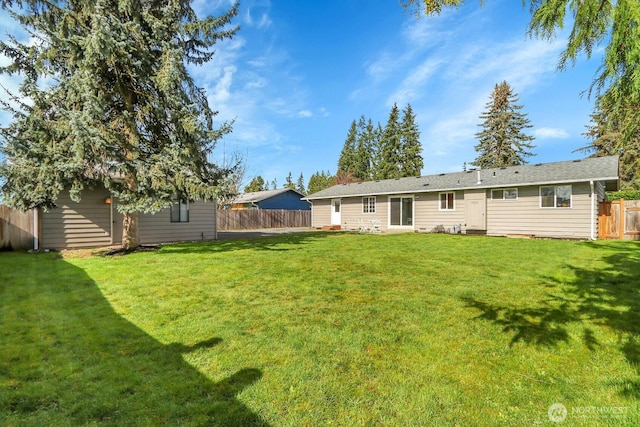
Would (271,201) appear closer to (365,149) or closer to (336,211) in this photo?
(336,211)

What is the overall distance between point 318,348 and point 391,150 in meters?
42.7

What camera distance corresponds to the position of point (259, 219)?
27.5m

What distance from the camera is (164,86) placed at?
30.3 ft

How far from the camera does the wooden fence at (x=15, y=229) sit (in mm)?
10594

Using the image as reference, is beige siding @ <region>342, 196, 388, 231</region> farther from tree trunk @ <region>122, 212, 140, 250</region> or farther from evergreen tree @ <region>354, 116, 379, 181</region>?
evergreen tree @ <region>354, 116, 379, 181</region>

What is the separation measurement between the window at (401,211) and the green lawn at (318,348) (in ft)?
39.2

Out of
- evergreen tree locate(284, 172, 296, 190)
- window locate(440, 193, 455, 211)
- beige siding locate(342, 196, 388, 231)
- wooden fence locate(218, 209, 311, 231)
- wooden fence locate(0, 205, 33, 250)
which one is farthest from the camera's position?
evergreen tree locate(284, 172, 296, 190)

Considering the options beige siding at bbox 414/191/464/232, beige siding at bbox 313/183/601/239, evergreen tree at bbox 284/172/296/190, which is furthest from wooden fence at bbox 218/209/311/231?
evergreen tree at bbox 284/172/296/190

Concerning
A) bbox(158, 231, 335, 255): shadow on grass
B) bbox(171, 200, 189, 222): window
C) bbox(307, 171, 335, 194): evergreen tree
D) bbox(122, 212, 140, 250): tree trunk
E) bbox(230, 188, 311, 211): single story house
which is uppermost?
bbox(307, 171, 335, 194): evergreen tree

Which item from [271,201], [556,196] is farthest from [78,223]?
[271,201]

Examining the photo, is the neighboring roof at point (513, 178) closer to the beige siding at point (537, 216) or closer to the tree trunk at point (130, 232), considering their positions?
the beige siding at point (537, 216)

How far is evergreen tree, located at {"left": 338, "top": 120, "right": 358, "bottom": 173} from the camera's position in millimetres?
53575

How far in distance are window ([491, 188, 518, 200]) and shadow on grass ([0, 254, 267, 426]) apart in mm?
15051

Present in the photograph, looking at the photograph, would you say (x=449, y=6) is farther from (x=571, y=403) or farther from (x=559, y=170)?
(x=559, y=170)
